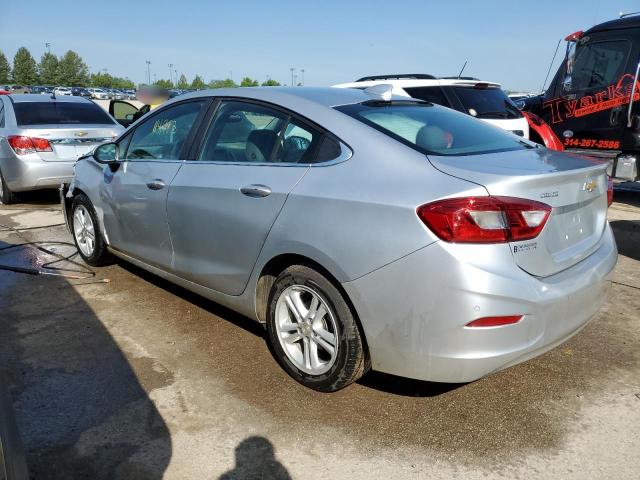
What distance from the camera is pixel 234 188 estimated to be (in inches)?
127

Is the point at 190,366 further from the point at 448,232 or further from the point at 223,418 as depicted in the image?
the point at 448,232

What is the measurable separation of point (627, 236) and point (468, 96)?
2.67 m

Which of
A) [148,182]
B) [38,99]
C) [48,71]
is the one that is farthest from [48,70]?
[148,182]

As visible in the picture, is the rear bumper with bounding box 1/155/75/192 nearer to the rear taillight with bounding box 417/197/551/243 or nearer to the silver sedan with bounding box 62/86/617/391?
the silver sedan with bounding box 62/86/617/391

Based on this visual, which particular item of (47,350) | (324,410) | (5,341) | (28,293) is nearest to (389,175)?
(324,410)

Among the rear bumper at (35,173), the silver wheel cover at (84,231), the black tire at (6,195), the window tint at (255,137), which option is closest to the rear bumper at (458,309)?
the window tint at (255,137)

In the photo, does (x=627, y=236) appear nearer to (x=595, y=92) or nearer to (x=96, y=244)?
(x=595, y=92)

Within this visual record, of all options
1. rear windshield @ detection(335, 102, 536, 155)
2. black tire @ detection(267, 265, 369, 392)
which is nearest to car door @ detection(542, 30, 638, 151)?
rear windshield @ detection(335, 102, 536, 155)

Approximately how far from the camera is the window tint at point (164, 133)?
385 cm

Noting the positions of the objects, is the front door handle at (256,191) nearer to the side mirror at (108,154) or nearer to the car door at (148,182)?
the car door at (148,182)

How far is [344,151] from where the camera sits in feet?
9.28

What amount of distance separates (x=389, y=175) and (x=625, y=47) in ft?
24.0

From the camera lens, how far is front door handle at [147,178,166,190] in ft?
12.4

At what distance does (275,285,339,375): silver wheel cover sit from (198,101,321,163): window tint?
29.2 inches
